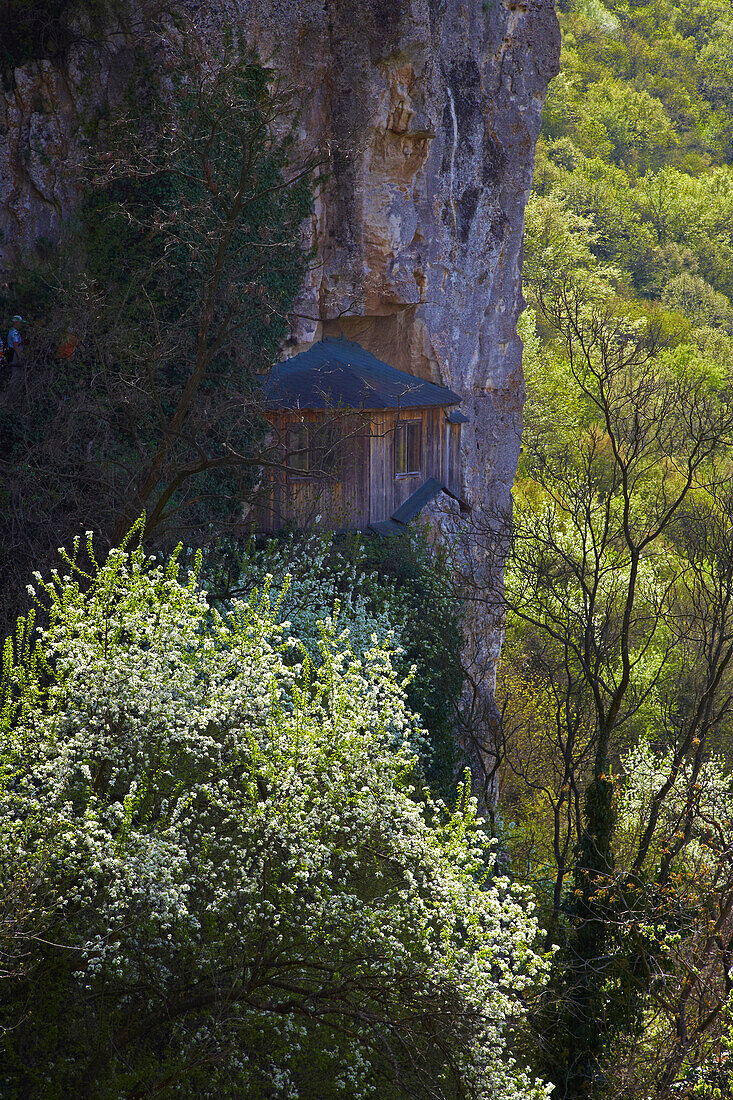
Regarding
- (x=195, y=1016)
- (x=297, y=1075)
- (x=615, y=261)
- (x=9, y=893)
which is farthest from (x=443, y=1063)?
(x=615, y=261)

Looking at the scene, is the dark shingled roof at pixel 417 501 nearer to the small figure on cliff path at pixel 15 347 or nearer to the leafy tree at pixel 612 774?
the leafy tree at pixel 612 774

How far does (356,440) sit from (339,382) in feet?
4.02

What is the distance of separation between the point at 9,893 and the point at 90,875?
0.98m

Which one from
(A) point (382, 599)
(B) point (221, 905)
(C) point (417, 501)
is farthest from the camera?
(C) point (417, 501)

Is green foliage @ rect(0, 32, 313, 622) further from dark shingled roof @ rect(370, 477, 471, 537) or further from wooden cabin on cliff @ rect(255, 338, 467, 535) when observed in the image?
dark shingled roof @ rect(370, 477, 471, 537)

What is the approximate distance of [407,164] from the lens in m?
19.8

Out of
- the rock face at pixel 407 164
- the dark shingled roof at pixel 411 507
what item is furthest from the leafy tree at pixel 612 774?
the rock face at pixel 407 164

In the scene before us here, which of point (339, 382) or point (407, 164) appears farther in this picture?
point (407, 164)

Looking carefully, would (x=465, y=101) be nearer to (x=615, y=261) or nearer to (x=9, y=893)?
(x=9, y=893)

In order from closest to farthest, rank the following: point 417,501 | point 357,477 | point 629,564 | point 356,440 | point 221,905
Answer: point 221,905 → point 356,440 → point 357,477 → point 417,501 → point 629,564

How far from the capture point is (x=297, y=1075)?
681 centimetres

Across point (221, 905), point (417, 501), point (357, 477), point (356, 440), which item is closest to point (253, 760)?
point (221, 905)

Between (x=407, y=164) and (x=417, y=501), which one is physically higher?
(x=407, y=164)

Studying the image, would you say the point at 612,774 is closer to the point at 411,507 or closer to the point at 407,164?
the point at 411,507
